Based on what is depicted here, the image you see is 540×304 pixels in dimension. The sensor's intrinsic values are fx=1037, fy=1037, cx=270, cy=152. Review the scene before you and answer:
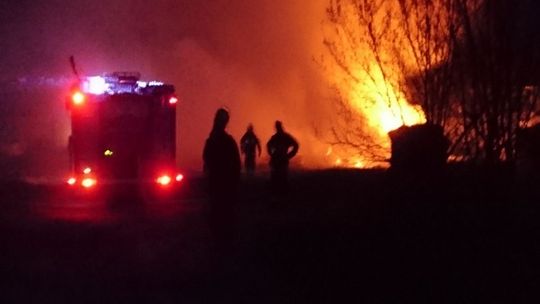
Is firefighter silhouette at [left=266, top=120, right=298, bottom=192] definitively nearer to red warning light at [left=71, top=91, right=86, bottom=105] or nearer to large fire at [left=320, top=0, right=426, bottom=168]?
large fire at [left=320, top=0, right=426, bottom=168]

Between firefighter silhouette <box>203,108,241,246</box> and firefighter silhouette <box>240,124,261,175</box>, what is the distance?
12776 mm

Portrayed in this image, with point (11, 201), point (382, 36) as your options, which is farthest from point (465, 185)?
point (11, 201)

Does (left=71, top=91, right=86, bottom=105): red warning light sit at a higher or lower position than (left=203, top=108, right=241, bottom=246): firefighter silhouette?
higher

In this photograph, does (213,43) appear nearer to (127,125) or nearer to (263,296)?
(127,125)

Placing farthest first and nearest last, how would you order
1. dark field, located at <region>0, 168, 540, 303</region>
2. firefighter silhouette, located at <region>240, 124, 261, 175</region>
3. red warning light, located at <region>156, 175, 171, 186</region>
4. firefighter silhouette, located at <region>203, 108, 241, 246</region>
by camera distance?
firefighter silhouette, located at <region>240, 124, 261, 175</region>
red warning light, located at <region>156, 175, 171, 186</region>
firefighter silhouette, located at <region>203, 108, 241, 246</region>
dark field, located at <region>0, 168, 540, 303</region>

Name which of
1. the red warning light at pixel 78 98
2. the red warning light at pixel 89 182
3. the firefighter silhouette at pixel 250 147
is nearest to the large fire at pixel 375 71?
the firefighter silhouette at pixel 250 147

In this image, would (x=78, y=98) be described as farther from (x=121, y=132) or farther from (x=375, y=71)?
(x=375, y=71)

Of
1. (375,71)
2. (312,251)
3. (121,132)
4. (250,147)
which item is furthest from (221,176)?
(250,147)

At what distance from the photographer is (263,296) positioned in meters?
9.79

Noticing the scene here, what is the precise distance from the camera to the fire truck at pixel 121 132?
63.9 feet

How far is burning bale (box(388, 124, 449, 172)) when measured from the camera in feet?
57.6

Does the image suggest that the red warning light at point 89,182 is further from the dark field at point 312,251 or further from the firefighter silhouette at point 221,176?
the firefighter silhouette at point 221,176

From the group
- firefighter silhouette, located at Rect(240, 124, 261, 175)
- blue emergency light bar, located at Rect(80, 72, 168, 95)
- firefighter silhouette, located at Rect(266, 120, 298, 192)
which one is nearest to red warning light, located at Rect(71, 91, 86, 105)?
blue emergency light bar, located at Rect(80, 72, 168, 95)

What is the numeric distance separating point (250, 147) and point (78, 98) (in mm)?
6676
